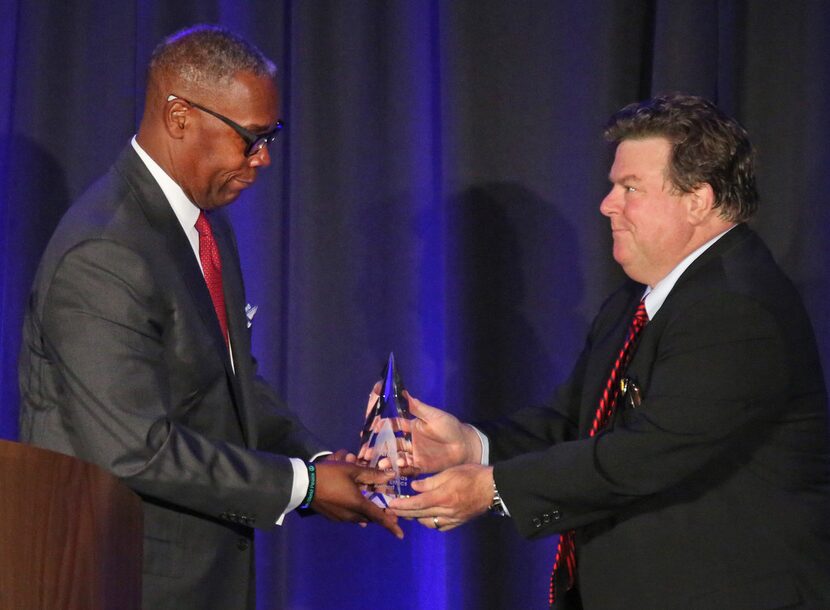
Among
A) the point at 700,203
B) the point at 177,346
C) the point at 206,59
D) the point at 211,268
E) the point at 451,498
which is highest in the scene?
the point at 206,59

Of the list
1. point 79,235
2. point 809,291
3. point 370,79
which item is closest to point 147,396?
point 79,235

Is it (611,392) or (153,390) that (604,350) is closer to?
(611,392)

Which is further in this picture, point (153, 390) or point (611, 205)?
point (611, 205)

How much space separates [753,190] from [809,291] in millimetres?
945

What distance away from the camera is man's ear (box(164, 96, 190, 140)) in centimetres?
288

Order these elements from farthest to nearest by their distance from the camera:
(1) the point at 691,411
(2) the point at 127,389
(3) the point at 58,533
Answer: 1. (1) the point at 691,411
2. (2) the point at 127,389
3. (3) the point at 58,533

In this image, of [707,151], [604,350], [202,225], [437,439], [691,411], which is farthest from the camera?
[437,439]

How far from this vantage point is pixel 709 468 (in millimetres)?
2754

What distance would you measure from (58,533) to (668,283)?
5.67 feet

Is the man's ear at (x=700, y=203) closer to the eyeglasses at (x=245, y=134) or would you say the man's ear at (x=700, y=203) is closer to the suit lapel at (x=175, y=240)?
the eyeglasses at (x=245, y=134)

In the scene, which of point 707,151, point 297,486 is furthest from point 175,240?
point 707,151

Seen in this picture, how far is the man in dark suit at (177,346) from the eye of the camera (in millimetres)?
2572

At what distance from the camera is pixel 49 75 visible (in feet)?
14.0

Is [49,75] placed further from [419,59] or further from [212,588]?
[212,588]
